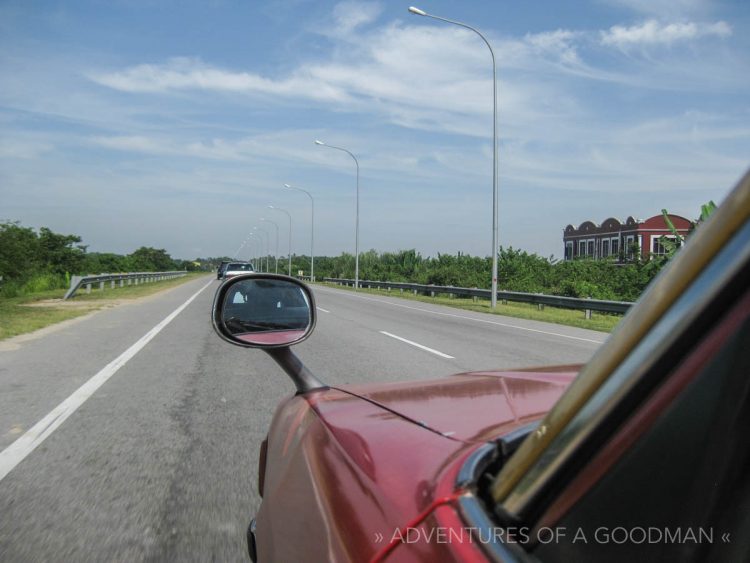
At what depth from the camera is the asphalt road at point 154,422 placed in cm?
347

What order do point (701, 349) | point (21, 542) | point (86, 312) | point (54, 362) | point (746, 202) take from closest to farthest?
point (746, 202) < point (701, 349) < point (21, 542) < point (54, 362) < point (86, 312)

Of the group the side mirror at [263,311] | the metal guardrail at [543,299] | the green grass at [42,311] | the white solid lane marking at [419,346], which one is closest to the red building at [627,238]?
the metal guardrail at [543,299]

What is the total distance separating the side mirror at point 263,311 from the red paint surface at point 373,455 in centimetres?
33

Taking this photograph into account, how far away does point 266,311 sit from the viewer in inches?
116

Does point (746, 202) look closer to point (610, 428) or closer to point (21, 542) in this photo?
point (610, 428)

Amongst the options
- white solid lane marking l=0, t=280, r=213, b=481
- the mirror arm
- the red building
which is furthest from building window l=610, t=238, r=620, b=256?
the mirror arm

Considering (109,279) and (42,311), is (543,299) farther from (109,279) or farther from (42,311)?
(109,279)

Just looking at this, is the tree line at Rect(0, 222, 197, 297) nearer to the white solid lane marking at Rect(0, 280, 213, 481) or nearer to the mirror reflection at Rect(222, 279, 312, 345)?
the white solid lane marking at Rect(0, 280, 213, 481)

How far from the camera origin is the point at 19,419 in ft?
20.0

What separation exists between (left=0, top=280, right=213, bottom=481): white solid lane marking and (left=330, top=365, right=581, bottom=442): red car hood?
3454 mm

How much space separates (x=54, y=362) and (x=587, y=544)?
10.0 metres

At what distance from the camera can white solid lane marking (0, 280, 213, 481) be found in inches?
191

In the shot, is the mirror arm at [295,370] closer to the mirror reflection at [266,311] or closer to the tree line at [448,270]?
the mirror reflection at [266,311]

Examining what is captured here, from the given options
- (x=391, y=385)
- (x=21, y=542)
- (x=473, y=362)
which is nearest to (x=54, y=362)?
(x=473, y=362)
